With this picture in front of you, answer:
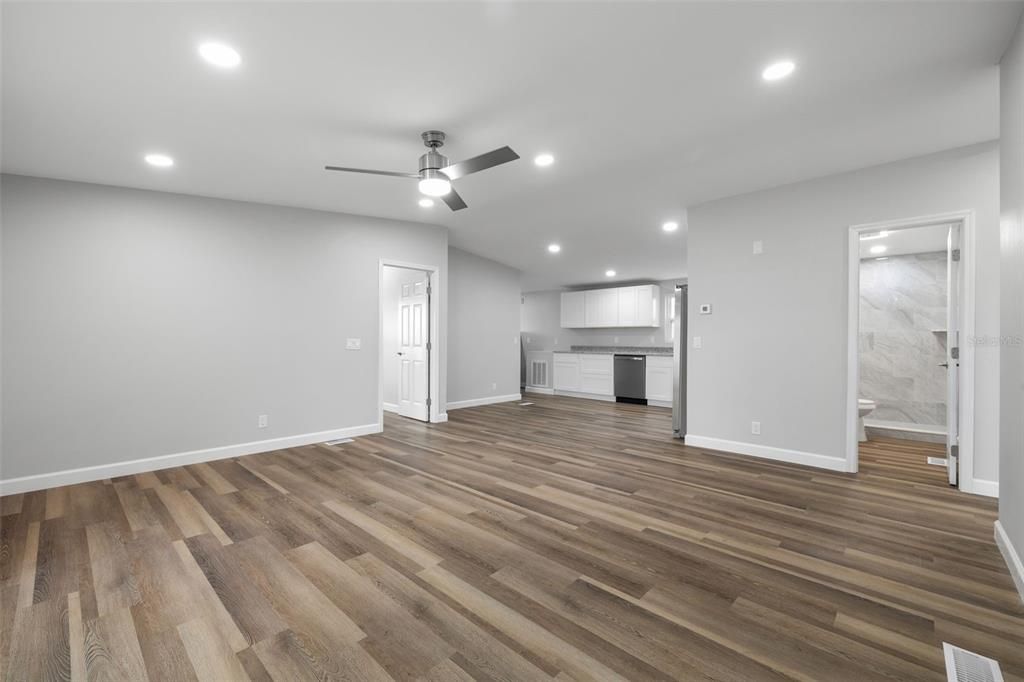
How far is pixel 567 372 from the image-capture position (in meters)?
8.93

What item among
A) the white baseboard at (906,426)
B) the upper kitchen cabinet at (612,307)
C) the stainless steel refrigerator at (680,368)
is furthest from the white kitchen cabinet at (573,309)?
the white baseboard at (906,426)

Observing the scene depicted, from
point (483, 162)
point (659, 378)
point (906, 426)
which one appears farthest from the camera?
point (659, 378)

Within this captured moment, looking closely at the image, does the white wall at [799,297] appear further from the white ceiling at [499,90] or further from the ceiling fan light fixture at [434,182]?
the ceiling fan light fixture at [434,182]

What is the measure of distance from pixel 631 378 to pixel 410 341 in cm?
396

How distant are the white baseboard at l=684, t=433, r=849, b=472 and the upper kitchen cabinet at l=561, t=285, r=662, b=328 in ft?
12.9

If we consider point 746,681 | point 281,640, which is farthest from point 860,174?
point 281,640

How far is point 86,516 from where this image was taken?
2936 mm

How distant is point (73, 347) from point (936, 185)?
7.04m

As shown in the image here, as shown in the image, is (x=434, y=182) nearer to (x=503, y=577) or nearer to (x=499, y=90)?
(x=499, y=90)

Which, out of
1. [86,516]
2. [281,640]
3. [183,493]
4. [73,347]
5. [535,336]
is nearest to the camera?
[281,640]

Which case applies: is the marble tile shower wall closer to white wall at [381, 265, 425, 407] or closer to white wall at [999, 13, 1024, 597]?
white wall at [999, 13, 1024, 597]

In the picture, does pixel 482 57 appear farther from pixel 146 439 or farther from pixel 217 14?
pixel 146 439

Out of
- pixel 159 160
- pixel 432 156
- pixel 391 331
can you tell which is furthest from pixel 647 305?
pixel 159 160

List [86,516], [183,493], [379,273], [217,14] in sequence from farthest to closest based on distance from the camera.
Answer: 1. [379,273]
2. [183,493]
3. [86,516]
4. [217,14]
